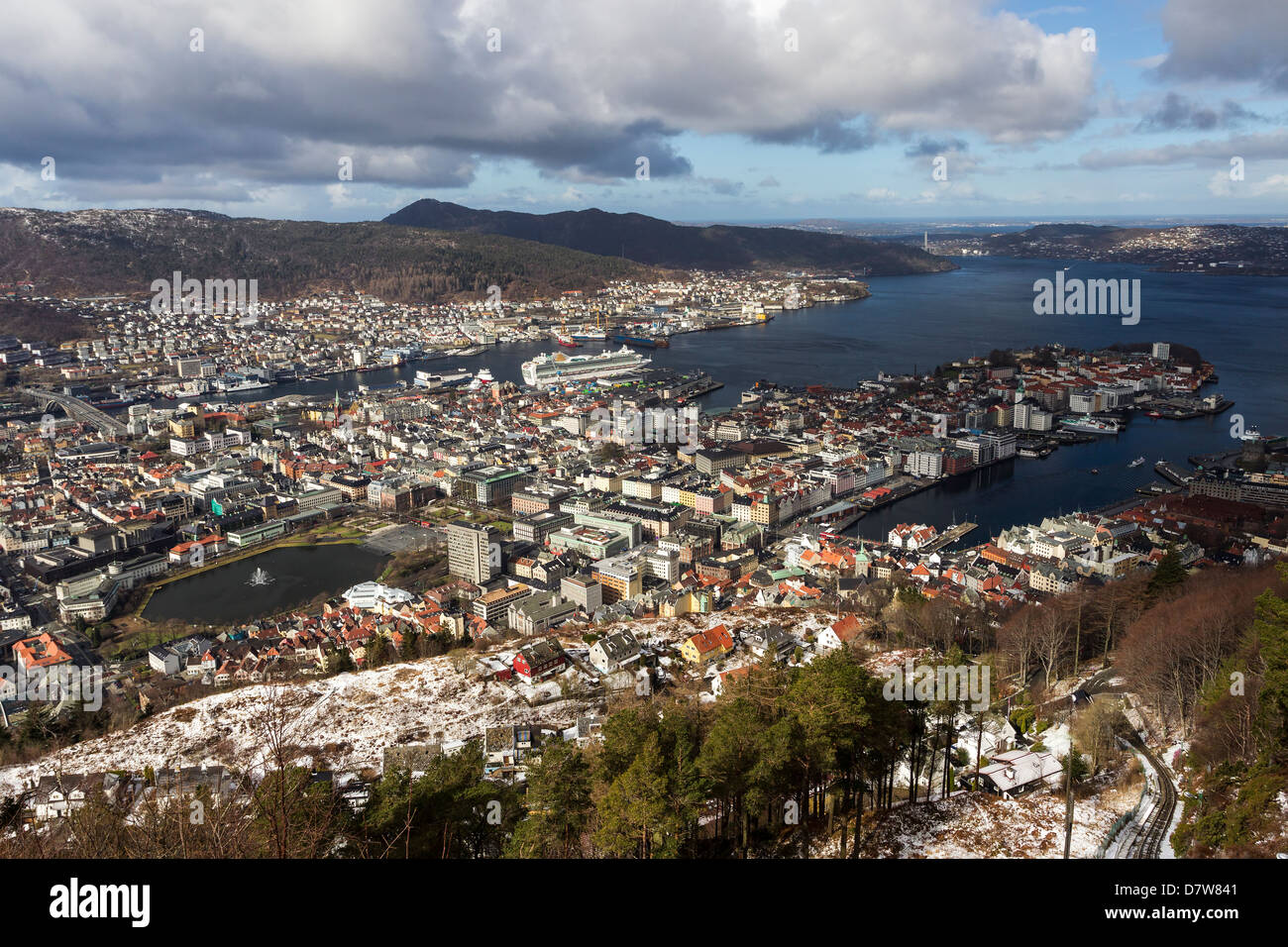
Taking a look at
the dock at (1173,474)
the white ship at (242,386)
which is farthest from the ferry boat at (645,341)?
the dock at (1173,474)

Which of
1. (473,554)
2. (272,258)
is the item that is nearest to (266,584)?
(473,554)

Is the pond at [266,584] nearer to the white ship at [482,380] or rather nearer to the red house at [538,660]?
the red house at [538,660]

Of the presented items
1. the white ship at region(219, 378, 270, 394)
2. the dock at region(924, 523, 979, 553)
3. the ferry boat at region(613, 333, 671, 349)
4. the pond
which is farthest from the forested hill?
the dock at region(924, 523, 979, 553)

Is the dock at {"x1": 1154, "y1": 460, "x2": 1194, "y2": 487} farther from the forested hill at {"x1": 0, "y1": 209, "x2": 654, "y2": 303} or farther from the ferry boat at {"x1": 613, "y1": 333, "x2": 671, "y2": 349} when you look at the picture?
the forested hill at {"x1": 0, "y1": 209, "x2": 654, "y2": 303}

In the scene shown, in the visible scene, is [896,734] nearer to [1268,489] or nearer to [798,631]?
[798,631]

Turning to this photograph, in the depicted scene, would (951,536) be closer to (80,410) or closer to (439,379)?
(439,379)
